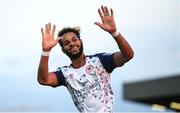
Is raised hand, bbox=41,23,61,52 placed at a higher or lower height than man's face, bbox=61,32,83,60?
higher

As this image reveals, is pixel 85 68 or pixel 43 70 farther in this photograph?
pixel 85 68

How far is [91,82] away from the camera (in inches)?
91.1

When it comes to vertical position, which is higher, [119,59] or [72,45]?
[72,45]

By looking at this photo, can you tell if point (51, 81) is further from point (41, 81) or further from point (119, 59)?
point (119, 59)

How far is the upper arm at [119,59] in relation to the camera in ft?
7.55

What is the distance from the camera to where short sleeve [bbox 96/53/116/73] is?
235cm

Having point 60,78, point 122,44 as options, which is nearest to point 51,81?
point 60,78

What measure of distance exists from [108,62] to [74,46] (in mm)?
191

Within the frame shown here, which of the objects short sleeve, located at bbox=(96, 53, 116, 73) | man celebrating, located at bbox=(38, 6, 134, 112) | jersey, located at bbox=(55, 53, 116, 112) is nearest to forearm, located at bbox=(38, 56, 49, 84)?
man celebrating, located at bbox=(38, 6, 134, 112)

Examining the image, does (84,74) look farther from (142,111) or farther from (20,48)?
(142,111)

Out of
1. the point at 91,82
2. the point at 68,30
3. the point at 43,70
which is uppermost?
the point at 68,30

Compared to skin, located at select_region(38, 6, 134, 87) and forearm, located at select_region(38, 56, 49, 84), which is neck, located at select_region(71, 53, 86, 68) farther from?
forearm, located at select_region(38, 56, 49, 84)

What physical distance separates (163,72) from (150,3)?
1.82 feet

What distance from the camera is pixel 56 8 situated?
2621 mm
